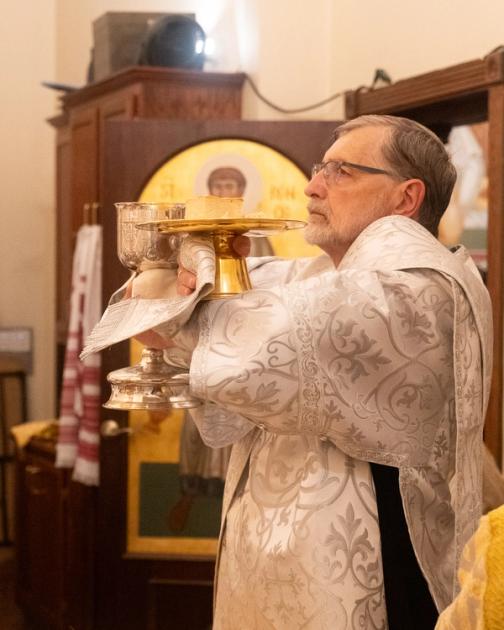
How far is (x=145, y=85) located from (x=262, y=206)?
0.85 metres

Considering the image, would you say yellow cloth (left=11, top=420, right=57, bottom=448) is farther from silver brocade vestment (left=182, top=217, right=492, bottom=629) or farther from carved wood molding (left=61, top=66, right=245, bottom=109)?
silver brocade vestment (left=182, top=217, right=492, bottom=629)

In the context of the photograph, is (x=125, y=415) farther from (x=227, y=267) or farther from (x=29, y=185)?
(x=29, y=185)

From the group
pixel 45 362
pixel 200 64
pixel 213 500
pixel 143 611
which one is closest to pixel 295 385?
pixel 213 500

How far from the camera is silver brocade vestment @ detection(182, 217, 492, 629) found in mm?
1607

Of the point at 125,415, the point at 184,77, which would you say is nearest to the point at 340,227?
the point at 125,415

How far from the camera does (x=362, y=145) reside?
187 cm

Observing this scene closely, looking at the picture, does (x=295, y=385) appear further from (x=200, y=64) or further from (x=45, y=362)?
(x=45, y=362)

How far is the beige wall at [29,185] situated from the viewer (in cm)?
621

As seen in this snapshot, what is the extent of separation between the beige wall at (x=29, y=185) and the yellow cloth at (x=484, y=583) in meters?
5.26

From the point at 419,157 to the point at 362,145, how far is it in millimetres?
97

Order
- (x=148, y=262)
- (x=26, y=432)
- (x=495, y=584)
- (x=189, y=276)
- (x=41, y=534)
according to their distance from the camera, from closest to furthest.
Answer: (x=495, y=584) < (x=189, y=276) < (x=148, y=262) < (x=41, y=534) < (x=26, y=432)

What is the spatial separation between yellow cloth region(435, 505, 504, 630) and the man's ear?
2.58 feet

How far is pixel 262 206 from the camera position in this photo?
3.70 m

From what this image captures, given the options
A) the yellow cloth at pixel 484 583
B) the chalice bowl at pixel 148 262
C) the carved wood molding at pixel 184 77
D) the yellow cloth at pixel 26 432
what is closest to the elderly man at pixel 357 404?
the chalice bowl at pixel 148 262
